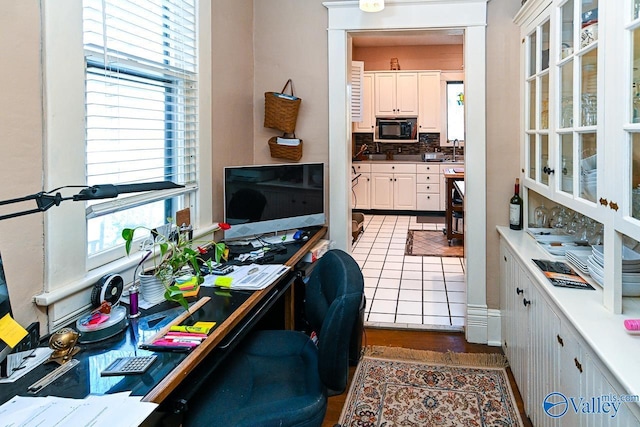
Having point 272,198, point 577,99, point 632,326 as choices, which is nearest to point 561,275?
point 632,326

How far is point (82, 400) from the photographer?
3.64 feet

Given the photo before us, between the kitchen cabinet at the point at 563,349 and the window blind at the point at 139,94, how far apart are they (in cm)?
177

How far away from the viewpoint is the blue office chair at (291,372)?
1430mm

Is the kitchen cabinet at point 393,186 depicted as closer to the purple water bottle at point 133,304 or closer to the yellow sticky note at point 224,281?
the yellow sticky note at point 224,281

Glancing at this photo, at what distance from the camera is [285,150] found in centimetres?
329

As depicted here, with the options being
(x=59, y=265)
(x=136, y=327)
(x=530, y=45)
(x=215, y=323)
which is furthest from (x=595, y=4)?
(x=59, y=265)

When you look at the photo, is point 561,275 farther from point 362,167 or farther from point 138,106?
point 362,167

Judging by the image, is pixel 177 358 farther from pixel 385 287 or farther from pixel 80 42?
pixel 385 287

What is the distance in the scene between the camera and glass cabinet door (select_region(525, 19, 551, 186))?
242cm

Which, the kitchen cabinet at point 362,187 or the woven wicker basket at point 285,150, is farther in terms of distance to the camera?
the kitchen cabinet at point 362,187

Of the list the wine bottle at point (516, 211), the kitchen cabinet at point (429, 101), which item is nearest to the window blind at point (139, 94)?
the wine bottle at point (516, 211)

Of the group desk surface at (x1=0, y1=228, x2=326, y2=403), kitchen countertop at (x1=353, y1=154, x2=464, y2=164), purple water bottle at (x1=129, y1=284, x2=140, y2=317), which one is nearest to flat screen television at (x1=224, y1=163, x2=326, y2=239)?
desk surface at (x1=0, y1=228, x2=326, y2=403)

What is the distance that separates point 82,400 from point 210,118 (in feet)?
6.04

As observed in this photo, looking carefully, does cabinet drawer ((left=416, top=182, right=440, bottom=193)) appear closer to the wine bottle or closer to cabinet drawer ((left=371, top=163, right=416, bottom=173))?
cabinet drawer ((left=371, top=163, right=416, bottom=173))
